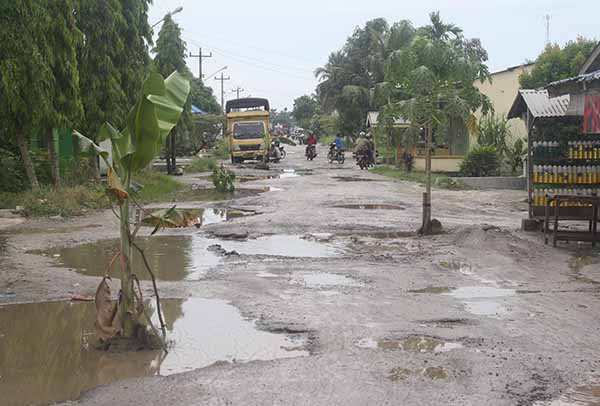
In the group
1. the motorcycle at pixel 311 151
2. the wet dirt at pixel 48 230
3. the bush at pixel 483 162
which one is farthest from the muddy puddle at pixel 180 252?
the motorcycle at pixel 311 151

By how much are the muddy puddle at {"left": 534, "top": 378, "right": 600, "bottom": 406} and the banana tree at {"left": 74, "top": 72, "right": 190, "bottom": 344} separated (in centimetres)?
339

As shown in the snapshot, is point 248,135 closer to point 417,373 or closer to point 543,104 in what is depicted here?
point 543,104

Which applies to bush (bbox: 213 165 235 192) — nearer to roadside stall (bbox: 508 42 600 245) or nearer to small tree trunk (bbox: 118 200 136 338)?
roadside stall (bbox: 508 42 600 245)

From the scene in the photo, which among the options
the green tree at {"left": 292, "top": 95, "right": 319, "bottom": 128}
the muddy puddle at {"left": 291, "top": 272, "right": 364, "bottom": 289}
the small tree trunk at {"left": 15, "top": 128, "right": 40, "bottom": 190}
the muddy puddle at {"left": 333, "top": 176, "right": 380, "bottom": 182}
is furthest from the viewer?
the green tree at {"left": 292, "top": 95, "right": 319, "bottom": 128}

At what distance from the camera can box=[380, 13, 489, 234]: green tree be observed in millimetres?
12844

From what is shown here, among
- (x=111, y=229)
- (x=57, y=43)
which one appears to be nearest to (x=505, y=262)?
(x=111, y=229)

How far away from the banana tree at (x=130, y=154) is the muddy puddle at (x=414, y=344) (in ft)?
6.43

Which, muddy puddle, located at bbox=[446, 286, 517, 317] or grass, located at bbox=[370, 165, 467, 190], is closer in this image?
muddy puddle, located at bbox=[446, 286, 517, 317]

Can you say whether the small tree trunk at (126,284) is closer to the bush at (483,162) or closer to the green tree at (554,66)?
the bush at (483,162)

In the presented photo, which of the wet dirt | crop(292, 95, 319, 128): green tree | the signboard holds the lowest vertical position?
the wet dirt

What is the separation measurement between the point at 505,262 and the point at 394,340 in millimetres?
4467

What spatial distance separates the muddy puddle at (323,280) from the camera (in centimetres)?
877

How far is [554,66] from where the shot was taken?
30359 millimetres

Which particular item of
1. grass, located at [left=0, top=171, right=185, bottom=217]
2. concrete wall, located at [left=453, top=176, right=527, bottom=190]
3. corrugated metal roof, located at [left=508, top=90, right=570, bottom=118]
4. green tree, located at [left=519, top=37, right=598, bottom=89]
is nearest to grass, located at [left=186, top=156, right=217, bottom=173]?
concrete wall, located at [left=453, top=176, right=527, bottom=190]
